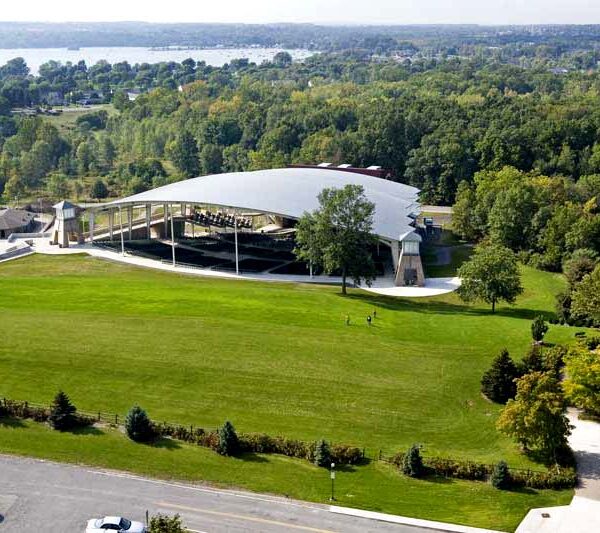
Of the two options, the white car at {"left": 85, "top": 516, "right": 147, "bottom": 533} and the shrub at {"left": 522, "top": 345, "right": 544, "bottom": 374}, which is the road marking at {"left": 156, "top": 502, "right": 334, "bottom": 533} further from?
the shrub at {"left": 522, "top": 345, "right": 544, "bottom": 374}

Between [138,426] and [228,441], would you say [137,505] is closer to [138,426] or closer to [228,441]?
[228,441]

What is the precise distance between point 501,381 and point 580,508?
10278mm

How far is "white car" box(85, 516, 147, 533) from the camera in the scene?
95.5ft

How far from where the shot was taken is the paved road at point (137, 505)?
99.0ft

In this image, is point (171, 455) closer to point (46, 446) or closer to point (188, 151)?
point (46, 446)

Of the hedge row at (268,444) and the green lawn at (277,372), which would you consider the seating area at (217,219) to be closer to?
the green lawn at (277,372)

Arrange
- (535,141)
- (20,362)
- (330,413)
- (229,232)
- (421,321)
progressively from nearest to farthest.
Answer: (330,413), (20,362), (421,321), (229,232), (535,141)

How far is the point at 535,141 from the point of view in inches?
4313

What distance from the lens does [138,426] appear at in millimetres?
36344

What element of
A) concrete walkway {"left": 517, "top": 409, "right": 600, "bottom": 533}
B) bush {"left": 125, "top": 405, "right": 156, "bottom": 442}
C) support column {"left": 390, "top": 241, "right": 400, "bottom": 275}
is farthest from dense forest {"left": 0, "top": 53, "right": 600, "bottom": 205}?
bush {"left": 125, "top": 405, "right": 156, "bottom": 442}

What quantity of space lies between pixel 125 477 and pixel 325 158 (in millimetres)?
86092

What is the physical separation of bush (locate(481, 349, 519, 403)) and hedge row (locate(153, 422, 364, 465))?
953 cm

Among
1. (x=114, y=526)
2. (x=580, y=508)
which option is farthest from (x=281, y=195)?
(x=114, y=526)

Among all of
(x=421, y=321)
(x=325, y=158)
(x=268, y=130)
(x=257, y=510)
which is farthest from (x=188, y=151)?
(x=257, y=510)
